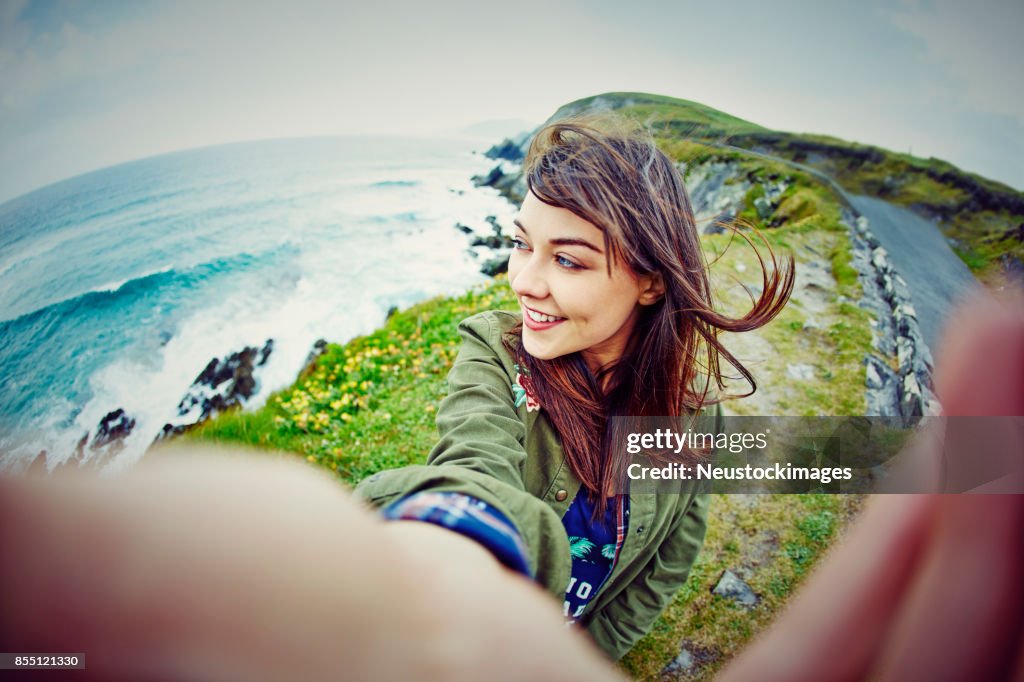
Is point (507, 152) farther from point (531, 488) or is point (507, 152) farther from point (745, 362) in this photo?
point (531, 488)

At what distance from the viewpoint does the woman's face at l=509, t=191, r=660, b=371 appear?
1.25 m

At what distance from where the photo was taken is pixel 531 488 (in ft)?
4.32

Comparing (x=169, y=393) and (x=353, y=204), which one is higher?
(x=353, y=204)

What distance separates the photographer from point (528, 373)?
1.42 metres

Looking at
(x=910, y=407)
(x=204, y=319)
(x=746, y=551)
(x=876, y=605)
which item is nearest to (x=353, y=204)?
(x=204, y=319)

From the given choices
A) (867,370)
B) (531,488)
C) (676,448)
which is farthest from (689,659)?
(867,370)

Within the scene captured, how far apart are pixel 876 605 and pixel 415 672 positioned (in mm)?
1296

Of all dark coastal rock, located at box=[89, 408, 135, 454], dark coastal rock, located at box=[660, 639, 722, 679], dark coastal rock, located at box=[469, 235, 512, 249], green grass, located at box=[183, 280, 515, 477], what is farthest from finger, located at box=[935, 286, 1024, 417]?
dark coastal rock, located at box=[469, 235, 512, 249]

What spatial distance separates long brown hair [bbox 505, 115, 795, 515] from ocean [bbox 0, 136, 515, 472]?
2.97 m

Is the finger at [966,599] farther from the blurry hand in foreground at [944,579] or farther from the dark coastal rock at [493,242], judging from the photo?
the dark coastal rock at [493,242]

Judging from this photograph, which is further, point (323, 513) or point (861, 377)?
point (861, 377)

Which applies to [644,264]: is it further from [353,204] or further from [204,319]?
[353,204]

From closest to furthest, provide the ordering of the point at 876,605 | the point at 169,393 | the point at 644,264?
the point at 876,605
the point at 644,264
the point at 169,393

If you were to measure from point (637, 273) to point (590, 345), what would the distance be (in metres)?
0.28
